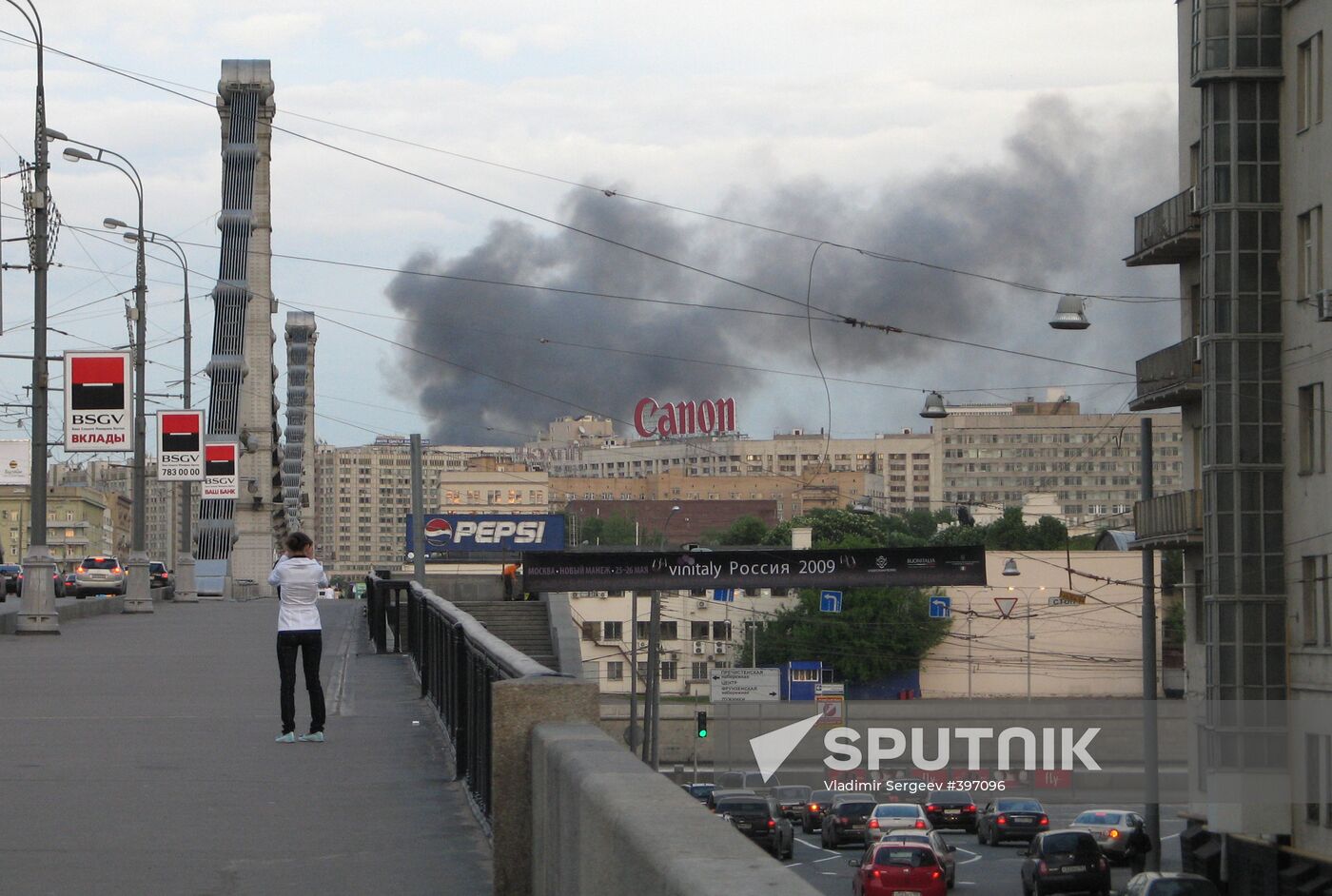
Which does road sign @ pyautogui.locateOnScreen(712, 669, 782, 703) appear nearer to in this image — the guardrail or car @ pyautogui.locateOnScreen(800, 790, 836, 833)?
car @ pyautogui.locateOnScreen(800, 790, 836, 833)

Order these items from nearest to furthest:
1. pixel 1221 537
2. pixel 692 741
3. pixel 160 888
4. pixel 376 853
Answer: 1. pixel 160 888
2. pixel 376 853
3. pixel 1221 537
4. pixel 692 741

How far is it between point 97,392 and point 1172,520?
82.0 feet

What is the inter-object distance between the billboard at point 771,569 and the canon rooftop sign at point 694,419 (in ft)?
336

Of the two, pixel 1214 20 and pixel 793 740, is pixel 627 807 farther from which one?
pixel 793 740

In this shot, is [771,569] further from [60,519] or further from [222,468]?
[60,519]

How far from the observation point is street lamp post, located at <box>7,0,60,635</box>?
88.1ft

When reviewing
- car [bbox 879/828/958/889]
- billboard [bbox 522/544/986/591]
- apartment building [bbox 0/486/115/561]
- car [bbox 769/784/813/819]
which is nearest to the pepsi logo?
billboard [bbox 522/544/986/591]

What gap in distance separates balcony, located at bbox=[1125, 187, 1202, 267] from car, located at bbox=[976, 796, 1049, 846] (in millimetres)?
15200

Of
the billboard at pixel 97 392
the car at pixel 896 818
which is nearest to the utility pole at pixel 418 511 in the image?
the billboard at pixel 97 392

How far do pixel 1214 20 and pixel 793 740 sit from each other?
3622cm

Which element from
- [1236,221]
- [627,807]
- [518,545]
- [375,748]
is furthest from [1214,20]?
[518,545]

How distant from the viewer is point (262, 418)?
12925 cm

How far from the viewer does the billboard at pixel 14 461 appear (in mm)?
81250

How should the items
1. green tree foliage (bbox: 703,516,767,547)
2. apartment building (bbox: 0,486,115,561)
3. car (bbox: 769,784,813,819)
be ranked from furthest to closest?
apartment building (bbox: 0,486,115,561) < green tree foliage (bbox: 703,516,767,547) < car (bbox: 769,784,813,819)
